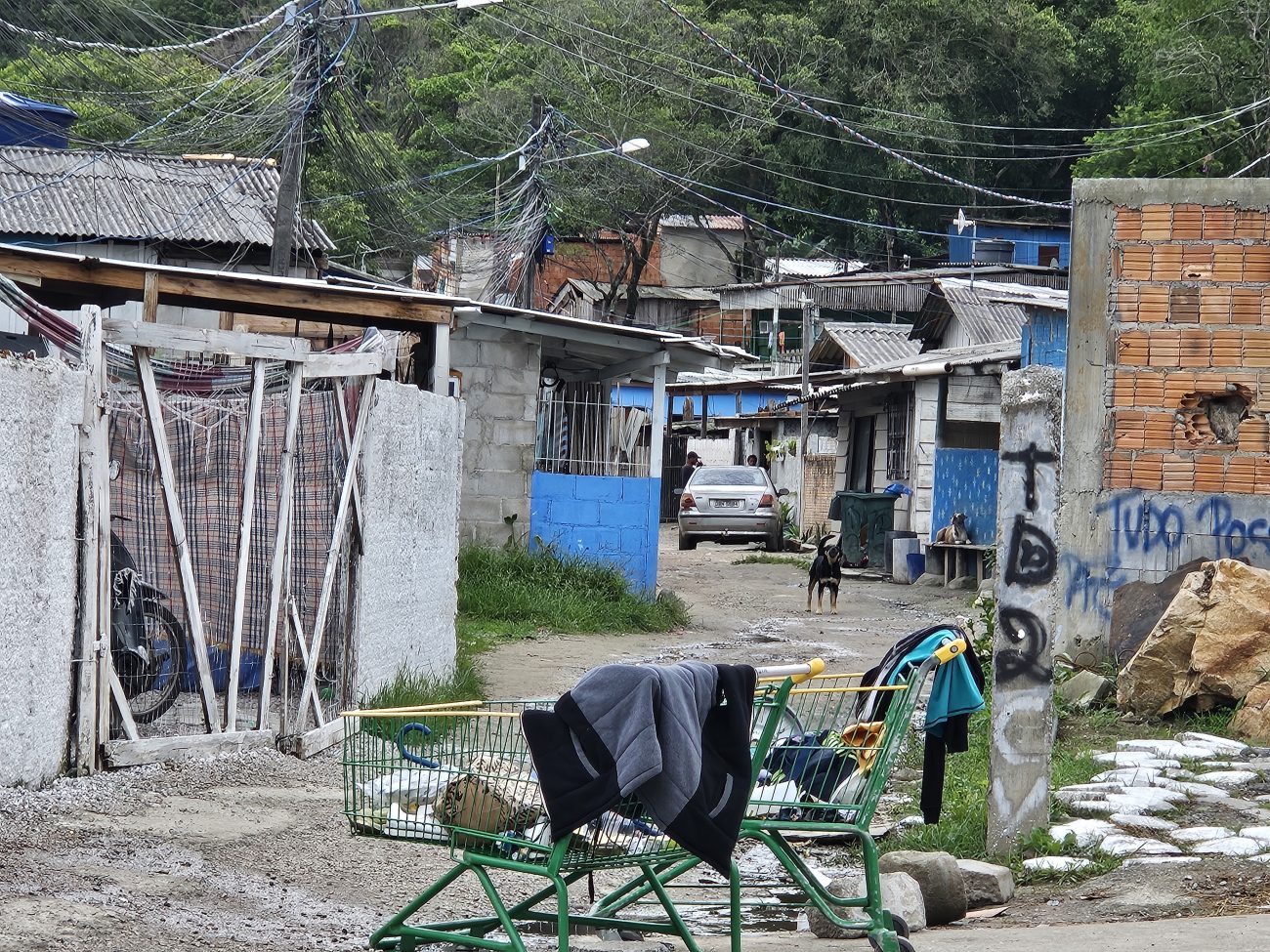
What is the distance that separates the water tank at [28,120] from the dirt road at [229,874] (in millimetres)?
16526

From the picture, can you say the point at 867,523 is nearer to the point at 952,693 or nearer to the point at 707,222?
the point at 952,693

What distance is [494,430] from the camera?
17.3 meters

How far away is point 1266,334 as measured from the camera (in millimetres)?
11836

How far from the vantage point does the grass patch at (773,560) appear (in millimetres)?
25812

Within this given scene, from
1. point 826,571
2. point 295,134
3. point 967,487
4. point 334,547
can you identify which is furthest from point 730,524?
point 334,547

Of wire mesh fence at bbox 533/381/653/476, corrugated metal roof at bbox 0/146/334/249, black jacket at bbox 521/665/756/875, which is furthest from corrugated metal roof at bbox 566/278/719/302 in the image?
black jacket at bbox 521/665/756/875

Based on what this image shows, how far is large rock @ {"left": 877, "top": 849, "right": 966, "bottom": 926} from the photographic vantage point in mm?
6145

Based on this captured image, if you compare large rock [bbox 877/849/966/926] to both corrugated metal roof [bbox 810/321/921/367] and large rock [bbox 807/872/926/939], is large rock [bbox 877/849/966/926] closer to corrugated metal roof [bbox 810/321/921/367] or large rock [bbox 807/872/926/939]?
large rock [bbox 807/872/926/939]

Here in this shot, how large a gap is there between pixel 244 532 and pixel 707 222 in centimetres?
4183

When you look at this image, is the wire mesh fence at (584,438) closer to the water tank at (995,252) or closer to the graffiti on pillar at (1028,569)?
the graffiti on pillar at (1028,569)

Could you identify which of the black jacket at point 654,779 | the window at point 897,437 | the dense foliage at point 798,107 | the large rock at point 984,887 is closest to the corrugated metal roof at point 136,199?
the dense foliage at point 798,107

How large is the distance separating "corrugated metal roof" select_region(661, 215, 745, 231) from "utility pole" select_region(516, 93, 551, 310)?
56.8ft

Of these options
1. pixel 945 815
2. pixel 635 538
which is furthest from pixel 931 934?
pixel 635 538

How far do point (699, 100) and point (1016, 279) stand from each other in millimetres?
10339
